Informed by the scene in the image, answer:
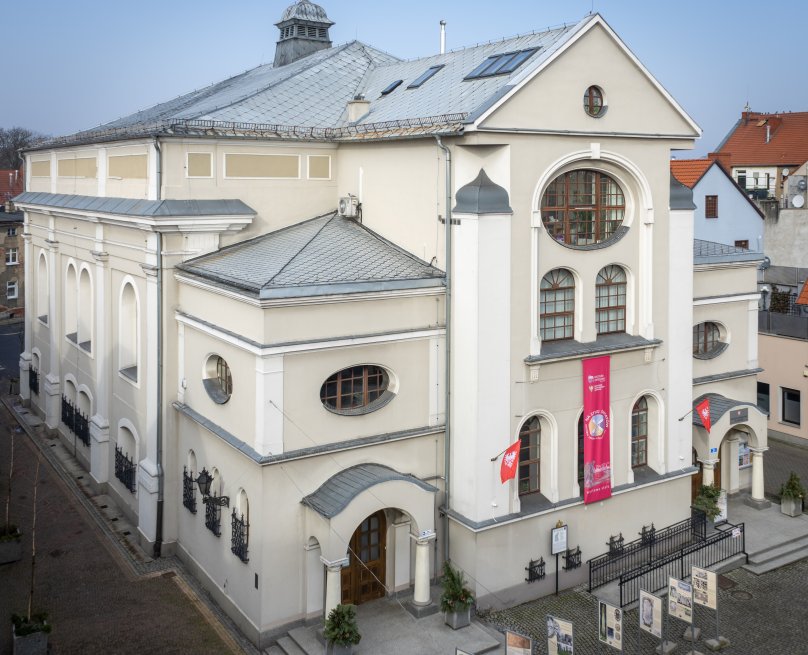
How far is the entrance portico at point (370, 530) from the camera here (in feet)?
62.9

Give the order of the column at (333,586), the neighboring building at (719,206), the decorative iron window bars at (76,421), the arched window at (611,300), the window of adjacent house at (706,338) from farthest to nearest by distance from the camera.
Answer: the neighboring building at (719,206) < the decorative iron window bars at (76,421) < the window of adjacent house at (706,338) < the arched window at (611,300) < the column at (333,586)

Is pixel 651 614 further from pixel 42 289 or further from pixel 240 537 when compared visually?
pixel 42 289

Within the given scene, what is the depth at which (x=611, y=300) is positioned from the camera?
75.7 ft

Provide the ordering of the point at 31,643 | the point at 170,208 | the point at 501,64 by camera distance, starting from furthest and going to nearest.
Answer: the point at 170,208 < the point at 501,64 < the point at 31,643

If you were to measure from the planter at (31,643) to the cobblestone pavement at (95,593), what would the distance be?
630 millimetres

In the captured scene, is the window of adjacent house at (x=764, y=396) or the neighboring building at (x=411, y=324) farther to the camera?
the window of adjacent house at (x=764, y=396)

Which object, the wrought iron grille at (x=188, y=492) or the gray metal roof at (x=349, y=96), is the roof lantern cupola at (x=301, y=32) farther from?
the wrought iron grille at (x=188, y=492)

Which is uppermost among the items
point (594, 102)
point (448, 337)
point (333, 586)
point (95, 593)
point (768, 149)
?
point (768, 149)

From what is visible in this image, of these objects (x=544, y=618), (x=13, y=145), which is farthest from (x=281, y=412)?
(x=13, y=145)

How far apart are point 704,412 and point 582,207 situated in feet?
23.5

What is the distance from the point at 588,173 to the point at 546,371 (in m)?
4.92

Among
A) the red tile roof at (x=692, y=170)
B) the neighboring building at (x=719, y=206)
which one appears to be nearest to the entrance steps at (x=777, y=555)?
the neighboring building at (x=719, y=206)

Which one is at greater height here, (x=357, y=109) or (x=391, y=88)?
(x=391, y=88)

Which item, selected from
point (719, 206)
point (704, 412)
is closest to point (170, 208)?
point (704, 412)
